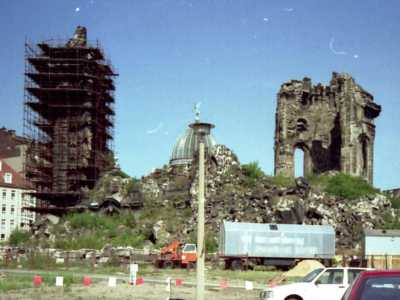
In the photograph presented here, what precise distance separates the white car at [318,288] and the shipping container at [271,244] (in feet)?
92.0

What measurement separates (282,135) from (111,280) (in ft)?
175

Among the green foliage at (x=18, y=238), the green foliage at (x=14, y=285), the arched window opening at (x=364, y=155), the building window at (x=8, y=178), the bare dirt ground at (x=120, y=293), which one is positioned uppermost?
the arched window opening at (x=364, y=155)

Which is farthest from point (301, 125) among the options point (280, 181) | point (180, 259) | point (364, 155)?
point (180, 259)

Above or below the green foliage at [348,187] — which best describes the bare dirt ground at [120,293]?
below

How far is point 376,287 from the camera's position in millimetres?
8180

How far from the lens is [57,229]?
6347cm

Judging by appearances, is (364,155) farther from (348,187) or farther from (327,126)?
(348,187)

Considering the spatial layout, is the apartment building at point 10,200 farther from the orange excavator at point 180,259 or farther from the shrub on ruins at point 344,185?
the orange excavator at point 180,259

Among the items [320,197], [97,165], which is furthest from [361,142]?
[97,165]

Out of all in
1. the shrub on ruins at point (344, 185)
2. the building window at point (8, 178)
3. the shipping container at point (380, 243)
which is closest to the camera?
the shipping container at point (380, 243)

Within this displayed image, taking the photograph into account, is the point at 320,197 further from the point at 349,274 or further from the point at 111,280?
the point at 349,274

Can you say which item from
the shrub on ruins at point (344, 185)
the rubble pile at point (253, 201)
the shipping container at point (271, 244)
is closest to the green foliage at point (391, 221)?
the rubble pile at point (253, 201)

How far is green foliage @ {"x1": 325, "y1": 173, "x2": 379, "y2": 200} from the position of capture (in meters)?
70.3

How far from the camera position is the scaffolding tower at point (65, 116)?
7319 centimetres
